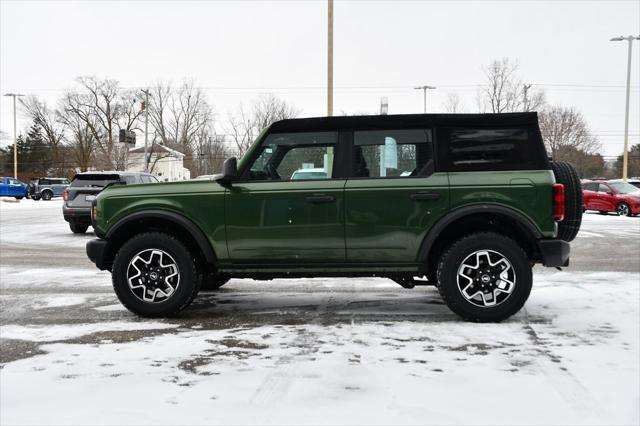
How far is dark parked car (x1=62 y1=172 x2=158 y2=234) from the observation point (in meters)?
14.6

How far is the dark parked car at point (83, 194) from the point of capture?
47.9 feet

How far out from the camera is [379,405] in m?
3.07

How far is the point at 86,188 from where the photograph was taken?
48.4ft

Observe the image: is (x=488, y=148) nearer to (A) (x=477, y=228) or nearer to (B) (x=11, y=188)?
(A) (x=477, y=228)

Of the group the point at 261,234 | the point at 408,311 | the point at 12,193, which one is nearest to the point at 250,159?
the point at 261,234

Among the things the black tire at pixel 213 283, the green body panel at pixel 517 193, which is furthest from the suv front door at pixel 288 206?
the black tire at pixel 213 283

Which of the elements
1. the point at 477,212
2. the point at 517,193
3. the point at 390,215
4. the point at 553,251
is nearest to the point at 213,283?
the point at 390,215

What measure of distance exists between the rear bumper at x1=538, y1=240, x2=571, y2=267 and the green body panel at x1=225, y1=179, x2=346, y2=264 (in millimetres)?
1761

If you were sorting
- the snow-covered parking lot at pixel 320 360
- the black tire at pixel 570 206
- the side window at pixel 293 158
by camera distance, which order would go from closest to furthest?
the snow-covered parking lot at pixel 320 360
the black tire at pixel 570 206
the side window at pixel 293 158

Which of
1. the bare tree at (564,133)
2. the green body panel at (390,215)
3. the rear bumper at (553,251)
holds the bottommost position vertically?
the rear bumper at (553,251)

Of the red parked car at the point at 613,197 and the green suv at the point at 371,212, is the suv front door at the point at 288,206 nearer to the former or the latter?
the green suv at the point at 371,212

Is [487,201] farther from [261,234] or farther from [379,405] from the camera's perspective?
[379,405]

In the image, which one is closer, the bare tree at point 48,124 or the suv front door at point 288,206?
the suv front door at point 288,206

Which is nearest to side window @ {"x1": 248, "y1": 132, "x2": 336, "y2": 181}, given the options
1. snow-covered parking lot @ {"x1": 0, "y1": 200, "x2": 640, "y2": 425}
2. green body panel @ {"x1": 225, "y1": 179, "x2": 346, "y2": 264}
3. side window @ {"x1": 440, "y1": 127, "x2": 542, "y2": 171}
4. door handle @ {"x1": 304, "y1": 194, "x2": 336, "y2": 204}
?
green body panel @ {"x1": 225, "y1": 179, "x2": 346, "y2": 264}
